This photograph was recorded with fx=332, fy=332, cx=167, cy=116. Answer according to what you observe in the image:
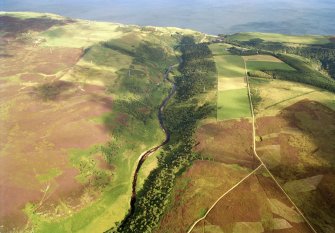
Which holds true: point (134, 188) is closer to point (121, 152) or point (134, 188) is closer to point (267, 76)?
point (121, 152)

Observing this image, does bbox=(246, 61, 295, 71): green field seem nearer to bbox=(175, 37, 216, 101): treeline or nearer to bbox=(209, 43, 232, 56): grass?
bbox=(175, 37, 216, 101): treeline

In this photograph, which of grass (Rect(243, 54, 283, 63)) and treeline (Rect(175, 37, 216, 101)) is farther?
grass (Rect(243, 54, 283, 63))

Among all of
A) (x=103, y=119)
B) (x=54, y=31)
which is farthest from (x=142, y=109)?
(x=54, y=31)

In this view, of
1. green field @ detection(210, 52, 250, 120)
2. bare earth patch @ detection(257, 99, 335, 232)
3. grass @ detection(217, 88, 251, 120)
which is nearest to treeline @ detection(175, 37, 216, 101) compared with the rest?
green field @ detection(210, 52, 250, 120)

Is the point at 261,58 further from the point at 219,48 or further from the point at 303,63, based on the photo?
the point at 219,48

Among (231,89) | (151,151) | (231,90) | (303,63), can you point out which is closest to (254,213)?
(151,151)

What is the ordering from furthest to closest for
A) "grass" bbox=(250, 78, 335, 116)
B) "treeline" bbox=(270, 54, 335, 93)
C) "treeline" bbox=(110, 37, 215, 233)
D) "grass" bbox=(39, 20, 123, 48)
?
"grass" bbox=(39, 20, 123, 48), "treeline" bbox=(270, 54, 335, 93), "grass" bbox=(250, 78, 335, 116), "treeline" bbox=(110, 37, 215, 233)
